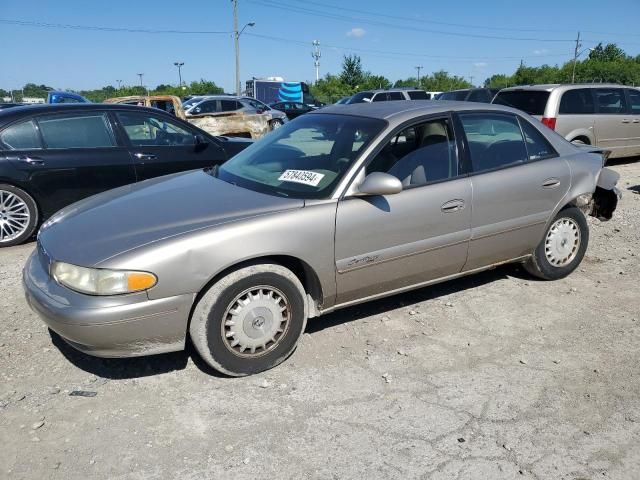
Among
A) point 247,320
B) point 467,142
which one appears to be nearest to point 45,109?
point 247,320

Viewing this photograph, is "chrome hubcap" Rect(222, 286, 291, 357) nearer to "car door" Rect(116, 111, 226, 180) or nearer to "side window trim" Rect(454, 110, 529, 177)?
"side window trim" Rect(454, 110, 529, 177)

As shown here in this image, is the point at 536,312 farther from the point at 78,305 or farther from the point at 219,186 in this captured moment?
the point at 78,305

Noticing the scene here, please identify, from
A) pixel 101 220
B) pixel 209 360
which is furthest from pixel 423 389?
pixel 101 220

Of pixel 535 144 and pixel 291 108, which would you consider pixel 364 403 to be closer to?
pixel 535 144

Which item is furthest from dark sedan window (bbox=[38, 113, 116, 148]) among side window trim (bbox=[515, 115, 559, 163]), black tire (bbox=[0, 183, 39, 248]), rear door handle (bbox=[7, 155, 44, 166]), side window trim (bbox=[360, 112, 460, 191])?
side window trim (bbox=[515, 115, 559, 163])

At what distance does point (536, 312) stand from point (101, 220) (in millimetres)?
3199

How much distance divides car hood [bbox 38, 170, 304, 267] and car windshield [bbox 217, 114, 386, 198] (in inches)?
6.8

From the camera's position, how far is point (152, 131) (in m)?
6.24

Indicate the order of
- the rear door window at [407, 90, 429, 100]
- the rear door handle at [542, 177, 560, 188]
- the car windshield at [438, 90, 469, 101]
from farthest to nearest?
the rear door window at [407, 90, 429, 100] < the car windshield at [438, 90, 469, 101] < the rear door handle at [542, 177, 560, 188]

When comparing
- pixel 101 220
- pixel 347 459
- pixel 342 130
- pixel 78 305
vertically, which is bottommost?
pixel 347 459

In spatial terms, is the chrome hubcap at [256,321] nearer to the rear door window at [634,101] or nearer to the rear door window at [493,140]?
the rear door window at [493,140]

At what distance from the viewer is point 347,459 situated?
8.06ft

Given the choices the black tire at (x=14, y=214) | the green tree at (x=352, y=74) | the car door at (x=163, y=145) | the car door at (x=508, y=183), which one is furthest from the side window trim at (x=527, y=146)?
the green tree at (x=352, y=74)

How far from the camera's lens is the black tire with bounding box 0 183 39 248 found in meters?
5.50
